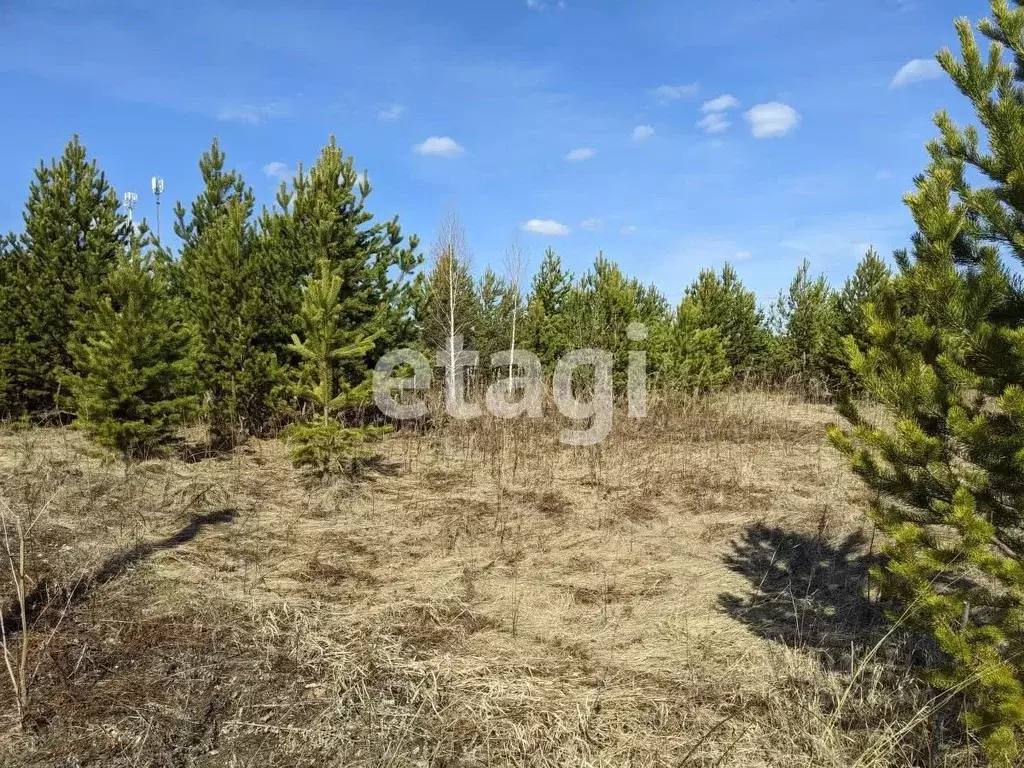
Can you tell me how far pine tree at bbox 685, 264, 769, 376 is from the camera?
18.4 metres

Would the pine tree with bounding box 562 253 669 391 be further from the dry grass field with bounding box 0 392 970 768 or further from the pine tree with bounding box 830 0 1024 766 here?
the pine tree with bounding box 830 0 1024 766

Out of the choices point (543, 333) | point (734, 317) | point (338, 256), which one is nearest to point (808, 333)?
point (734, 317)

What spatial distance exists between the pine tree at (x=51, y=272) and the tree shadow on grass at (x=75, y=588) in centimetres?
682

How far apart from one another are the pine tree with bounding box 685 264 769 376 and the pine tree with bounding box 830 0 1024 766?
14889 millimetres

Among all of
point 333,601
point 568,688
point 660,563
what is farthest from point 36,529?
point 660,563

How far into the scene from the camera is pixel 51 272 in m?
11.4

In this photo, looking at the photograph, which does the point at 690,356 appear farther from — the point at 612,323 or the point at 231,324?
the point at 231,324

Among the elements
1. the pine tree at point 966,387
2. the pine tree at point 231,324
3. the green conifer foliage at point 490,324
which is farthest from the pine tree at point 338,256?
the pine tree at point 966,387

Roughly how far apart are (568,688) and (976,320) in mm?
2787

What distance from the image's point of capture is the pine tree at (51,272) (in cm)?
1133

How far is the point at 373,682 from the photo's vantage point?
12.7 ft

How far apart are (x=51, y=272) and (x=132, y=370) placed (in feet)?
14.9

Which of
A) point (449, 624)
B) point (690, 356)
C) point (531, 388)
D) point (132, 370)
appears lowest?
point (449, 624)

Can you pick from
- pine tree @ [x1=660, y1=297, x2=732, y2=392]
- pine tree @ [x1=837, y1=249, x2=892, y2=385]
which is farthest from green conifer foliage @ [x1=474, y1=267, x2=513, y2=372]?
pine tree @ [x1=837, y1=249, x2=892, y2=385]
